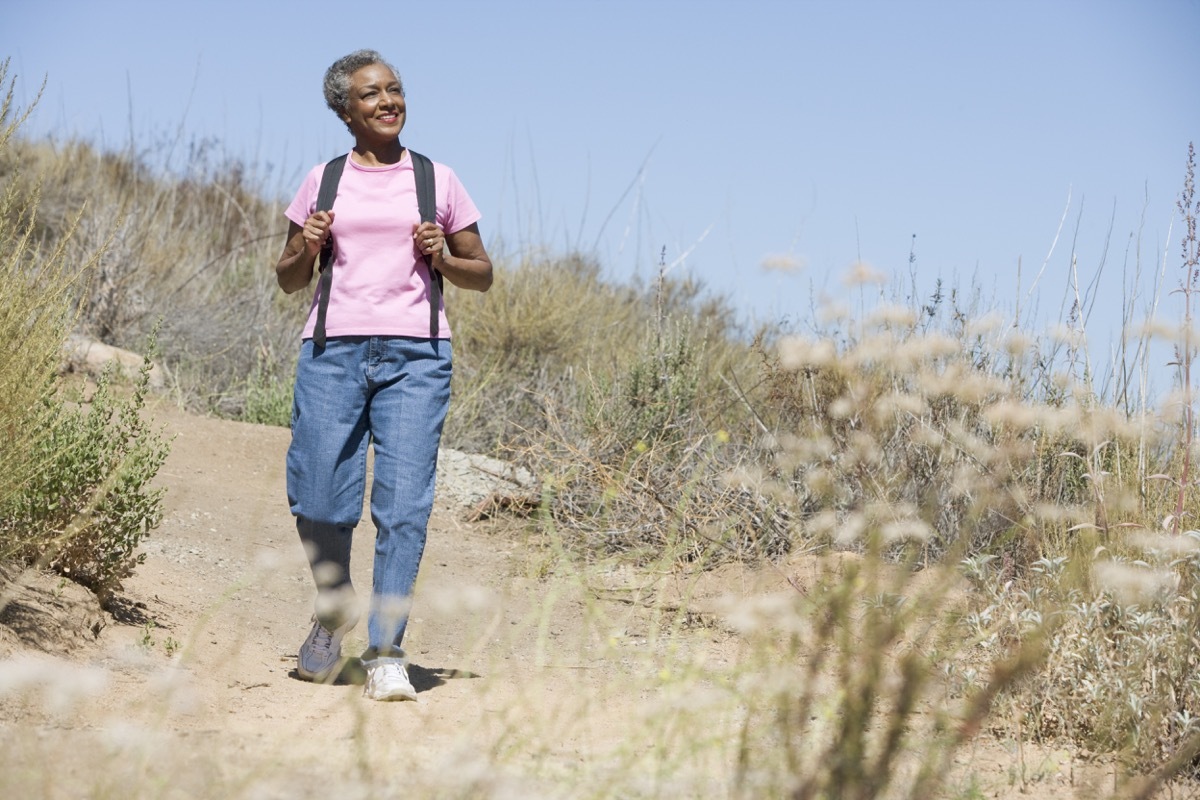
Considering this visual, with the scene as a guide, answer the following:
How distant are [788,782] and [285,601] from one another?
Result: 11.2 ft

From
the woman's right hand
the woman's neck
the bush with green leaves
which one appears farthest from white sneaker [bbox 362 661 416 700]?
the woman's neck

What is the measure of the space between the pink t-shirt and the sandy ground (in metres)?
0.72

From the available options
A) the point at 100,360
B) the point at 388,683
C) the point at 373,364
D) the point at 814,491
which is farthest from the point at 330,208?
the point at 100,360

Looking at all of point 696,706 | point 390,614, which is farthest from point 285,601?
point 696,706

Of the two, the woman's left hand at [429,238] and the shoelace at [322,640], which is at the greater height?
the woman's left hand at [429,238]

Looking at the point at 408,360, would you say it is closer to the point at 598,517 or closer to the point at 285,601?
the point at 285,601

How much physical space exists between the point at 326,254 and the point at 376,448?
1.93 ft

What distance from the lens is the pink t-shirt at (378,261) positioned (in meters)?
3.63

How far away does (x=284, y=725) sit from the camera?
316 cm

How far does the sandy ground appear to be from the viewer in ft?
7.63

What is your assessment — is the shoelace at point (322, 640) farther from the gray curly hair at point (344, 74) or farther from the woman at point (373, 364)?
the gray curly hair at point (344, 74)

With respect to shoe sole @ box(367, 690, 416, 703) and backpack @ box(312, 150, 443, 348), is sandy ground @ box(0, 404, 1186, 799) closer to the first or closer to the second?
shoe sole @ box(367, 690, 416, 703)

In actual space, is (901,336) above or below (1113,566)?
above

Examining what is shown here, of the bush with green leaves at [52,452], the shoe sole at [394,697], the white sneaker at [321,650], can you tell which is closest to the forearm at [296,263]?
the bush with green leaves at [52,452]
